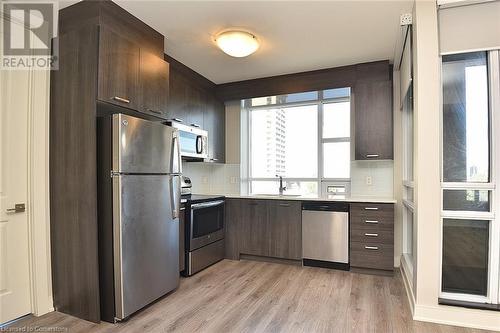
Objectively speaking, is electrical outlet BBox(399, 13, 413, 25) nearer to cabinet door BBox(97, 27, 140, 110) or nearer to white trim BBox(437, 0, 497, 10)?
white trim BBox(437, 0, 497, 10)

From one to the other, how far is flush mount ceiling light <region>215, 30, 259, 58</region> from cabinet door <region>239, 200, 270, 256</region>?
197 centimetres

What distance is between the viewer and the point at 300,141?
447 cm

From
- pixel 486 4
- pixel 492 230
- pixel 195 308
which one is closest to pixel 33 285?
pixel 195 308

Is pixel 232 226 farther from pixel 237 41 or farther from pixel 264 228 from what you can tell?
pixel 237 41

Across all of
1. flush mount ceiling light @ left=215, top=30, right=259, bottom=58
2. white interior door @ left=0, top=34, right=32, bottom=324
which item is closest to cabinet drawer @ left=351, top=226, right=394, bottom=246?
flush mount ceiling light @ left=215, top=30, right=259, bottom=58

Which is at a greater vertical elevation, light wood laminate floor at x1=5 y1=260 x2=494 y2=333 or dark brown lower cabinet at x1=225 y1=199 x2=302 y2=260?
dark brown lower cabinet at x1=225 y1=199 x2=302 y2=260

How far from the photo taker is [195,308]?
2533 millimetres

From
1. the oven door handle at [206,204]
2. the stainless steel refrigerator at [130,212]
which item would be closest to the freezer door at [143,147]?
the stainless steel refrigerator at [130,212]

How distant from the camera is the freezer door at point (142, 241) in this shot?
2.24 m

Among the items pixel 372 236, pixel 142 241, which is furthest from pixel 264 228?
pixel 142 241

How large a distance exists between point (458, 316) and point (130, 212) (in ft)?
8.92

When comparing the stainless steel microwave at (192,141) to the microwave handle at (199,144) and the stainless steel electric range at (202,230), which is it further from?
the stainless steel electric range at (202,230)

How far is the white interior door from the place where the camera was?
2.27 m

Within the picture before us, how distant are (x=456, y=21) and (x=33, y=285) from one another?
4.08 metres
